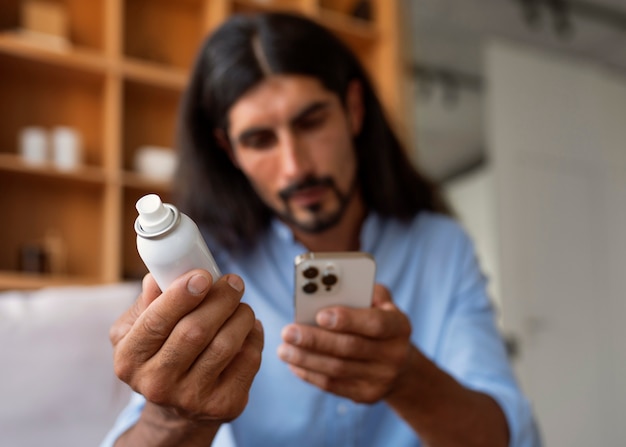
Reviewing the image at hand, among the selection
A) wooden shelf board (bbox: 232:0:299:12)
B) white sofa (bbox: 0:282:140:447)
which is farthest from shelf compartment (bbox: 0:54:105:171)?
white sofa (bbox: 0:282:140:447)

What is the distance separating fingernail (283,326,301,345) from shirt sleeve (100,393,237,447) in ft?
0.42

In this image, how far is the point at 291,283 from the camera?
0.99m

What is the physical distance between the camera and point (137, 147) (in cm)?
247

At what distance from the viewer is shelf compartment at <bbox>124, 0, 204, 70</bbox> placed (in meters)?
2.52

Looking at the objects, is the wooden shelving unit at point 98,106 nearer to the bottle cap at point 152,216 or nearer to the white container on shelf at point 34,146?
the white container on shelf at point 34,146

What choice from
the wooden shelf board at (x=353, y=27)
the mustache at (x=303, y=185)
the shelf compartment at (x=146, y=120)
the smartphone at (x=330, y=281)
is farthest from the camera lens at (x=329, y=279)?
the wooden shelf board at (x=353, y=27)

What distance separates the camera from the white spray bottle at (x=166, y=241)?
391mm

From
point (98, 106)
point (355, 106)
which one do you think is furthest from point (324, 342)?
point (98, 106)

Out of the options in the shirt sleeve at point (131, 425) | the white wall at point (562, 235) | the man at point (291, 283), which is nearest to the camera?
the man at point (291, 283)

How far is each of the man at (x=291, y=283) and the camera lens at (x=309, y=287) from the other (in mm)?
26

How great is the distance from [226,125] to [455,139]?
7.58 ft

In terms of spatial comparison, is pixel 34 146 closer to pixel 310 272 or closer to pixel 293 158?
pixel 293 158

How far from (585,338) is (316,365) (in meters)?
2.82

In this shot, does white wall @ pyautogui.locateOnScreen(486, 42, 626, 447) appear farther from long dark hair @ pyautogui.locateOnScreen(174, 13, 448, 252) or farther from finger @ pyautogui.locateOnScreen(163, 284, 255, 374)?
finger @ pyautogui.locateOnScreen(163, 284, 255, 374)
